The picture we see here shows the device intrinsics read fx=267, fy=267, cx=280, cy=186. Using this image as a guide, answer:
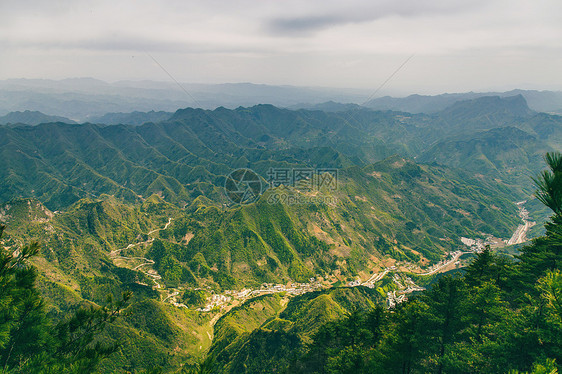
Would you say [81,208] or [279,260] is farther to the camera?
[81,208]

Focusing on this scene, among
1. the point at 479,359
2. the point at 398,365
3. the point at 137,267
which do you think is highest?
the point at 479,359

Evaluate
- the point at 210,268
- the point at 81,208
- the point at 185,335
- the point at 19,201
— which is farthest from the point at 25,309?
the point at 81,208

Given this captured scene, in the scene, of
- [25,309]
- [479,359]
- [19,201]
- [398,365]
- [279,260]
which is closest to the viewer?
[25,309]

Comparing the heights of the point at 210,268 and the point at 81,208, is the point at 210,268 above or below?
below

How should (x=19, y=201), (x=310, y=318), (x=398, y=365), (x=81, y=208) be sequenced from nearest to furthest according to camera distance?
(x=398, y=365)
(x=310, y=318)
(x=19, y=201)
(x=81, y=208)

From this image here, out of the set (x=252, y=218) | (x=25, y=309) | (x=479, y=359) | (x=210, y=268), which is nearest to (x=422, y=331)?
(x=479, y=359)

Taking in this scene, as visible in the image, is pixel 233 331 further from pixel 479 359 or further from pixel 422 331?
pixel 479 359

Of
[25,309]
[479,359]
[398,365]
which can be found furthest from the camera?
[398,365]

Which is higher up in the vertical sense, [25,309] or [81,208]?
[25,309]

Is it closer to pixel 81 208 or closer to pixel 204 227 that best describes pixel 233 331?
pixel 204 227
